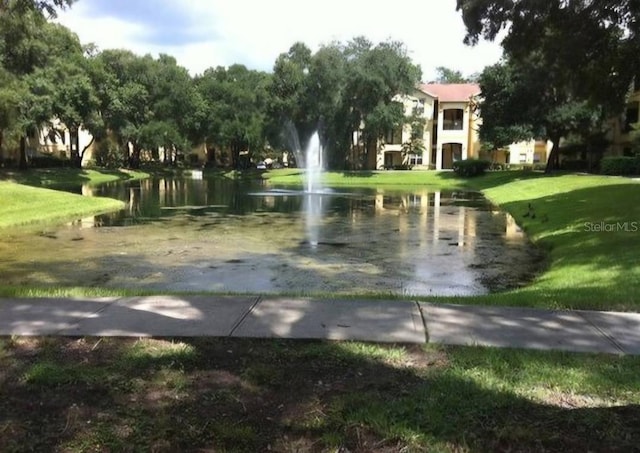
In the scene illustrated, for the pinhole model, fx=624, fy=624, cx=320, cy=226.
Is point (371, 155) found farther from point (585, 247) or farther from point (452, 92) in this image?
point (585, 247)

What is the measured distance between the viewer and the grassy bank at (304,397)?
370cm

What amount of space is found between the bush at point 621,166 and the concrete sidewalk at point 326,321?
125ft

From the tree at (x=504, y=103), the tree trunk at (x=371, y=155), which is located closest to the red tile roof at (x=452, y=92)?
the tree trunk at (x=371, y=155)

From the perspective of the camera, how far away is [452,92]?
74.9 metres

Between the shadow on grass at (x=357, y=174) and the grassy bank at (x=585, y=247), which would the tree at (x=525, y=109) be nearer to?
the shadow on grass at (x=357, y=174)

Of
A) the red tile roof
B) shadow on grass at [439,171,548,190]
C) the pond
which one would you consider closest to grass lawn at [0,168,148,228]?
the pond

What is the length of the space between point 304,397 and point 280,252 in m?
11.6

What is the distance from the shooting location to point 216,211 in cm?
2842

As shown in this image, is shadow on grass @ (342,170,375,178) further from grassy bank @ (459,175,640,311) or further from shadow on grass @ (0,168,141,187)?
grassy bank @ (459,175,640,311)

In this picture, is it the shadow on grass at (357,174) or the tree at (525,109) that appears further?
the shadow on grass at (357,174)

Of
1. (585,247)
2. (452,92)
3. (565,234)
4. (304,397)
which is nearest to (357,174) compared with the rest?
(452,92)

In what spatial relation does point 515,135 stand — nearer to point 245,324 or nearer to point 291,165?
point 291,165

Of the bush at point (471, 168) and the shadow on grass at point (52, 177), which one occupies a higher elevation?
the bush at point (471, 168)

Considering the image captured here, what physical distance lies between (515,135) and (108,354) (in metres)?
52.6
